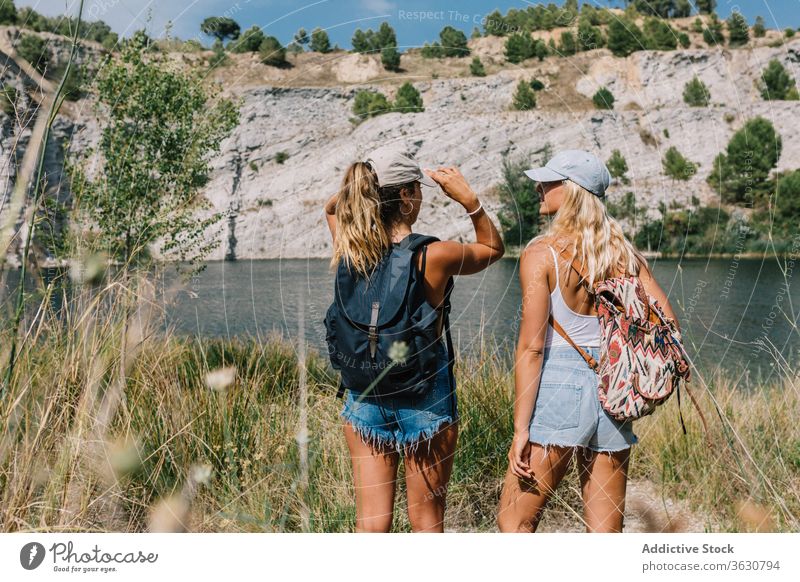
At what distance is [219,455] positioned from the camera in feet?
9.15

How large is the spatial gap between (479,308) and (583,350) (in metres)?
8.46

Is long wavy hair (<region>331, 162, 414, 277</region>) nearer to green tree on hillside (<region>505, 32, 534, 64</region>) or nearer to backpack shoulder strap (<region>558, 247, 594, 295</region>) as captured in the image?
backpack shoulder strap (<region>558, 247, 594, 295</region>)

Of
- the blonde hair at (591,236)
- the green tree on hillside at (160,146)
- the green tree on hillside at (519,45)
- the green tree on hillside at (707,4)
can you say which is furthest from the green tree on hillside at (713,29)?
the green tree on hillside at (160,146)

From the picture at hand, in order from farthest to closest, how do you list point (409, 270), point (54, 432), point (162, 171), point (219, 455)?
point (162, 171) < point (219, 455) < point (54, 432) < point (409, 270)

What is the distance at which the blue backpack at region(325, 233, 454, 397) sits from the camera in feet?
5.98

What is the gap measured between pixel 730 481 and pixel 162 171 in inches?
212

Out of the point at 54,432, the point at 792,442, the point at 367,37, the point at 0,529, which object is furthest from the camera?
the point at 792,442

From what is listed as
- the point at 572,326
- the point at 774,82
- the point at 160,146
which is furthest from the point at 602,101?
the point at 774,82

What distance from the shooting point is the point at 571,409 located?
1.92m

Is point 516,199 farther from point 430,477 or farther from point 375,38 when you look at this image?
point 430,477

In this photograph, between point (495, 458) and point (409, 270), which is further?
point (495, 458)

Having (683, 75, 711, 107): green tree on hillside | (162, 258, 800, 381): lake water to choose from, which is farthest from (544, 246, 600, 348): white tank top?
(162, 258, 800, 381): lake water
